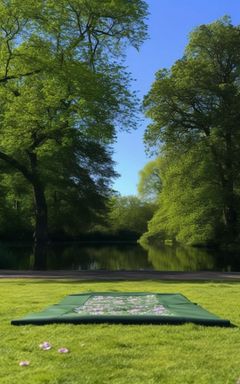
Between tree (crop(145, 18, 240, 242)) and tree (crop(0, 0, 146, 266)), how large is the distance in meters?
12.6

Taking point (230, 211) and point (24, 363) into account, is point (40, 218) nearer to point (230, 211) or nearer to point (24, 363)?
point (230, 211)

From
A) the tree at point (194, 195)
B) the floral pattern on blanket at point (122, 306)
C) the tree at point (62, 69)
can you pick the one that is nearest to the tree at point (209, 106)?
the tree at point (194, 195)

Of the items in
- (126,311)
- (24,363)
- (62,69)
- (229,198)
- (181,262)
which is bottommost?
(24,363)

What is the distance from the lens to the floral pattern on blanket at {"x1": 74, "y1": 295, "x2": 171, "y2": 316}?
26.8 ft

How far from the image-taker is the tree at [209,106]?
4100 centimetres

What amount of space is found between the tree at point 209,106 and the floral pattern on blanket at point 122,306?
31705 millimetres

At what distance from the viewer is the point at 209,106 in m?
42.5

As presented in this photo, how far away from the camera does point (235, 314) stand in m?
8.77

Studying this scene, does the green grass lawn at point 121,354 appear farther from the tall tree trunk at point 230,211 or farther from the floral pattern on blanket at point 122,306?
the tall tree trunk at point 230,211

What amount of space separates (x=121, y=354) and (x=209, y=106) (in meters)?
38.4

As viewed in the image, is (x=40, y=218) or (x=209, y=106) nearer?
(x=40, y=218)

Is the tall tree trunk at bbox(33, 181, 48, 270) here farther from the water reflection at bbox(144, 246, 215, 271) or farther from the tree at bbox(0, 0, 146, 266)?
the water reflection at bbox(144, 246, 215, 271)

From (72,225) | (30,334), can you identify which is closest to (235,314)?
(30,334)

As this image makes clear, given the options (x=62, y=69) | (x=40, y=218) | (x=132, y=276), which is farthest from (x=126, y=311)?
(x=40, y=218)
